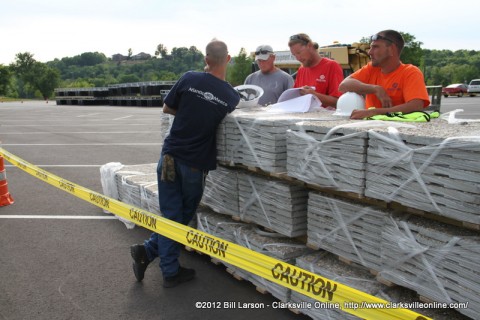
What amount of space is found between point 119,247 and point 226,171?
1.80m

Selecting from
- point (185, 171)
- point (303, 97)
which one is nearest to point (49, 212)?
point (185, 171)

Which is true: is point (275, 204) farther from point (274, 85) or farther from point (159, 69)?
point (159, 69)

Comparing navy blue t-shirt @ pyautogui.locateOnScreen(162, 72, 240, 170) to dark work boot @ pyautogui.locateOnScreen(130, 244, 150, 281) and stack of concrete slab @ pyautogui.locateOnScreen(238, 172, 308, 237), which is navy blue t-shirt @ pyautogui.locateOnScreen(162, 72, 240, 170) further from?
dark work boot @ pyautogui.locateOnScreen(130, 244, 150, 281)

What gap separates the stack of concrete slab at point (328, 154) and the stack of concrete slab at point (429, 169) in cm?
9

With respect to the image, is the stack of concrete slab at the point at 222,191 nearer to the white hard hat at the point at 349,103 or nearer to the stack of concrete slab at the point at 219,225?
the stack of concrete slab at the point at 219,225

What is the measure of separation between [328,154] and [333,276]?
3.12 feet

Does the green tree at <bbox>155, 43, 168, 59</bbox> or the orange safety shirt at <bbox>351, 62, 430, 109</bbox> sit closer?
the orange safety shirt at <bbox>351, 62, 430, 109</bbox>

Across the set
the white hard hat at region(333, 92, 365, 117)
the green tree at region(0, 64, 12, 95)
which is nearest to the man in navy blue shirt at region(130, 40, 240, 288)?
the white hard hat at region(333, 92, 365, 117)

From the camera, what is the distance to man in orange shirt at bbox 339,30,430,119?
11.4 feet

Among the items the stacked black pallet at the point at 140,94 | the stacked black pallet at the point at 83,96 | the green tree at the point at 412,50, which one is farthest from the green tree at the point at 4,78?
the green tree at the point at 412,50

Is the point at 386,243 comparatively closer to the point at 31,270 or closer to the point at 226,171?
the point at 226,171

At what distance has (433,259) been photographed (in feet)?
Answer: 8.42

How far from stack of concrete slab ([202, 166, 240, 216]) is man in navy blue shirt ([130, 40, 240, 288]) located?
0.24 m

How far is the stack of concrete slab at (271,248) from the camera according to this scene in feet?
11.8
